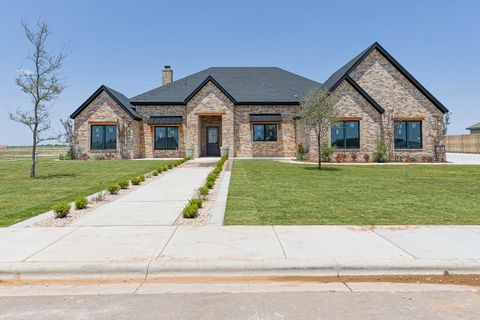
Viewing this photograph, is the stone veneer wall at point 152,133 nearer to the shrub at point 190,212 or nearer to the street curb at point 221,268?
the shrub at point 190,212

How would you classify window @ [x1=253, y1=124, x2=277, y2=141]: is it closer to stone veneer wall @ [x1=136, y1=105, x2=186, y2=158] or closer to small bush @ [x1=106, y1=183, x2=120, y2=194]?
stone veneer wall @ [x1=136, y1=105, x2=186, y2=158]

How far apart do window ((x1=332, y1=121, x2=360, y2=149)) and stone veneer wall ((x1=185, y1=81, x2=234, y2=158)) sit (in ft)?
30.0

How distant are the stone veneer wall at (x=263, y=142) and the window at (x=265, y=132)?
31 cm

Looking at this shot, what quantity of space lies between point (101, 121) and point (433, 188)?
25.9 m

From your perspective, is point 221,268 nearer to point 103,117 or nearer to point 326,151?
point 326,151

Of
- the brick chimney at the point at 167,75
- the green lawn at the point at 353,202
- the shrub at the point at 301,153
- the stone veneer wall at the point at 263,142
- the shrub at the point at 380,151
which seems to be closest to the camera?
the green lawn at the point at 353,202

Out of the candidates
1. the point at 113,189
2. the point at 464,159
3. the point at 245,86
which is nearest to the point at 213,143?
the point at 245,86

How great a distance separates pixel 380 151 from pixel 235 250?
22474 millimetres

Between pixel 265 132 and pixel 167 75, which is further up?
pixel 167 75

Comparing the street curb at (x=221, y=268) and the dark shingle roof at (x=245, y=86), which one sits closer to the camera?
the street curb at (x=221, y=268)

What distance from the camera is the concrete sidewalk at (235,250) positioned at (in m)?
4.50

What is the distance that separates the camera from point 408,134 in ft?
85.5

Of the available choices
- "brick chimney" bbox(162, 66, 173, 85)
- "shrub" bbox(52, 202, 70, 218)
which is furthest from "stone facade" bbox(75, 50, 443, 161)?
"shrub" bbox(52, 202, 70, 218)

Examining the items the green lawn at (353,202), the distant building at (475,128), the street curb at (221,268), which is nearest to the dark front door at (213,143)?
the green lawn at (353,202)
